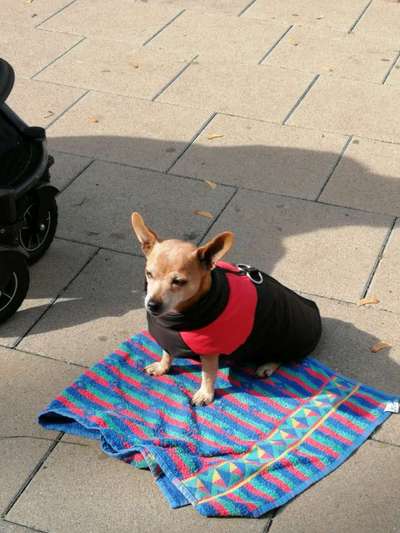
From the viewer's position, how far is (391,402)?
4660 mm

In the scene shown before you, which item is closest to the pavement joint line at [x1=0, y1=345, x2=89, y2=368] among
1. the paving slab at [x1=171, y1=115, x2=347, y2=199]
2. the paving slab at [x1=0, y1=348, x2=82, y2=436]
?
the paving slab at [x1=0, y1=348, x2=82, y2=436]

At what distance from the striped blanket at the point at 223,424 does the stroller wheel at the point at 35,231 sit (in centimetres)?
111

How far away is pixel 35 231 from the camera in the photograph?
561cm

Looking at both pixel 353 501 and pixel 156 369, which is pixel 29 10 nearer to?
pixel 156 369

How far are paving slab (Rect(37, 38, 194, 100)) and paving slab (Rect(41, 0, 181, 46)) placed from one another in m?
0.22

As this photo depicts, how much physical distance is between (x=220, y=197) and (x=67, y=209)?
3.82 feet

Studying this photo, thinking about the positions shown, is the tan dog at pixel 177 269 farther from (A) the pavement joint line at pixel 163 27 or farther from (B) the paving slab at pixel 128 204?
(A) the pavement joint line at pixel 163 27

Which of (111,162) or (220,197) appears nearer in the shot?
(220,197)

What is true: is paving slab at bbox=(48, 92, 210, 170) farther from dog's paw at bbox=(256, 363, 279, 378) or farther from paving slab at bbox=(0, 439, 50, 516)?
paving slab at bbox=(0, 439, 50, 516)

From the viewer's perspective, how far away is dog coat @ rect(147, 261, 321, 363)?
434 cm

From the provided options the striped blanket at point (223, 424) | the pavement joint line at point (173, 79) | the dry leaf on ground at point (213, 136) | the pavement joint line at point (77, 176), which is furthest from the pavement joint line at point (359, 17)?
the striped blanket at point (223, 424)

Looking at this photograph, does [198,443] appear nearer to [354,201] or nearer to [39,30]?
[354,201]

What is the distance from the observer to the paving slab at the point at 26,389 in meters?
4.51

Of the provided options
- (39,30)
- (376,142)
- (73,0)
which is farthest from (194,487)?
(73,0)
